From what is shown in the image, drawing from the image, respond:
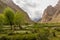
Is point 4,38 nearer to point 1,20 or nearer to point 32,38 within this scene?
point 32,38

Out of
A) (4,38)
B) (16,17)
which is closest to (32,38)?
(4,38)

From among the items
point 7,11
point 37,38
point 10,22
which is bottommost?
point 37,38

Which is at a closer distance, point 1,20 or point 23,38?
point 23,38

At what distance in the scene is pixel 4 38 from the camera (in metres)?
48.4

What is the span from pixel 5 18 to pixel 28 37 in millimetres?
55078

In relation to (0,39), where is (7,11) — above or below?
above

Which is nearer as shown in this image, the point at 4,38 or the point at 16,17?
the point at 4,38

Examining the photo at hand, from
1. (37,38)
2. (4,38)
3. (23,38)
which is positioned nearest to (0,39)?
(4,38)

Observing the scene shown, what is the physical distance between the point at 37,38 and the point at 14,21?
56.7 meters

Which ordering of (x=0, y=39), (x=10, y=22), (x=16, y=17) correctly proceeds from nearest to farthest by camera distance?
1. (x=0, y=39)
2. (x=10, y=22)
3. (x=16, y=17)

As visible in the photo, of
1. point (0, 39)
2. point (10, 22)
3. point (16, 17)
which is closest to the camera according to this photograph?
point (0, 39)

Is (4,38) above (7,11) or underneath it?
underneath

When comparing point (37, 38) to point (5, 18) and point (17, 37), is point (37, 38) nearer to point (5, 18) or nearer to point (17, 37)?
point (17, 37)

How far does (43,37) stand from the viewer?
1902 inches
